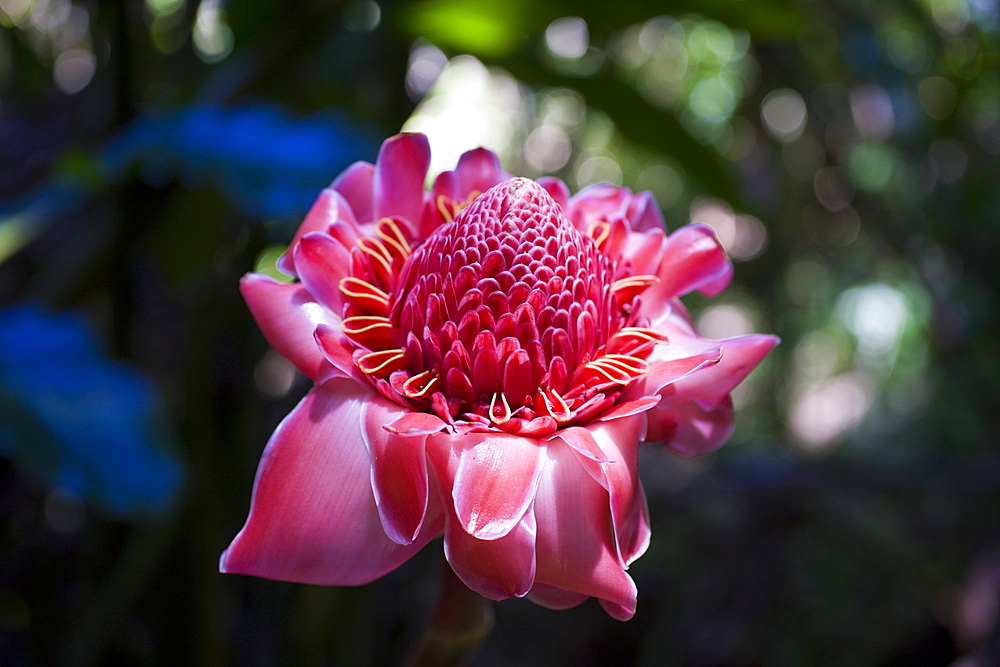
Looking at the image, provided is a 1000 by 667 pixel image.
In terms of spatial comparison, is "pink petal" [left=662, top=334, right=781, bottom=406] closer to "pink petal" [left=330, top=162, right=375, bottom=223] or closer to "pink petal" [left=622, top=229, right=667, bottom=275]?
"pink petal" [left=622, top=229, right=667, bottom=275]

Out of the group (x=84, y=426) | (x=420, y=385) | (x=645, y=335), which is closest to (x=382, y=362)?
(x=420, y=385)

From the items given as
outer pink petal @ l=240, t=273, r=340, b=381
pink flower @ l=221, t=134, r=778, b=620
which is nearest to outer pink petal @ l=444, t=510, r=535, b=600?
pink flower @ l=221, t=134, r=778, b=620

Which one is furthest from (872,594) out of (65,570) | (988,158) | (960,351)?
(65,570)

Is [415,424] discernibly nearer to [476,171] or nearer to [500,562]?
[500,562]

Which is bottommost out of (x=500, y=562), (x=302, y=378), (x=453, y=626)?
(x=302, y=378)

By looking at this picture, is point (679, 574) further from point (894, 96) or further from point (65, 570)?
point (65, 570)

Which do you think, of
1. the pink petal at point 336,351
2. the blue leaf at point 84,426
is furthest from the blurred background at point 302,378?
the pink petal at point 336,351

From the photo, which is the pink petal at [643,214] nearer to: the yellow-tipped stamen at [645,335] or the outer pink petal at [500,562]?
the yellow-tipped stamen at [645,335]
